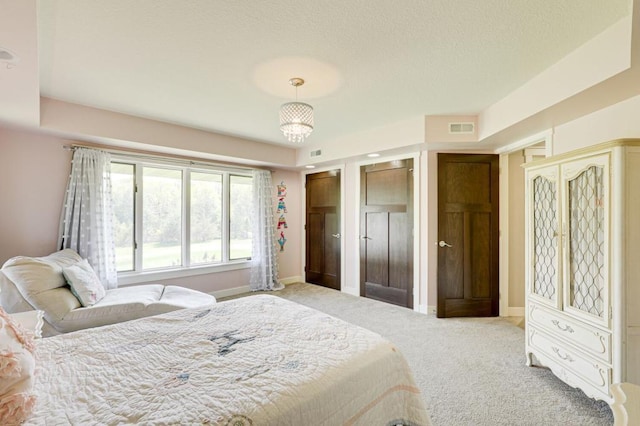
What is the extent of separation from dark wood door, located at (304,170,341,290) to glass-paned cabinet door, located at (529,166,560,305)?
296 cm

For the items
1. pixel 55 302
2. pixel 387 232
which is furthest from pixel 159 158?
pixel 387 232

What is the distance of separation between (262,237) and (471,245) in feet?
10.4

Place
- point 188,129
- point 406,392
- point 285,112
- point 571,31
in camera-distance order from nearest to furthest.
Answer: point 406,392
point 571,31
point 285,112
point 188,129

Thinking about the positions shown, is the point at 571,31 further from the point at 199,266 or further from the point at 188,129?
the point at 199,266

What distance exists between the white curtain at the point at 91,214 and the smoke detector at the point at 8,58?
196 centimetres

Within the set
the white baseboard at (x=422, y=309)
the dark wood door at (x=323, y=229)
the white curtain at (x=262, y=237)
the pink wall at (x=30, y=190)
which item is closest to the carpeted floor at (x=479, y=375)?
the white baseboard at (x=422, y=309)

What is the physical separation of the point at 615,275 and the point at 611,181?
1.88ft

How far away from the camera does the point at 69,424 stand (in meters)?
0.92

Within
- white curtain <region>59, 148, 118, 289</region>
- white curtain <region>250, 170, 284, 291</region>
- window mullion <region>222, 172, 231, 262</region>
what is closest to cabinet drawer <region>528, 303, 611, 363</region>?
white curtain <region>250, 170, 284, 291</region>

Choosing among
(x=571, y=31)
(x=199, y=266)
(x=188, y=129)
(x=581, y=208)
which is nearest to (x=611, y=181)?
(x=581, y=208)

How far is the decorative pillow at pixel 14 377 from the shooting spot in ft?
2.90

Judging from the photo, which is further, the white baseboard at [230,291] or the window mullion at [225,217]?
the window mullion at [225,217]

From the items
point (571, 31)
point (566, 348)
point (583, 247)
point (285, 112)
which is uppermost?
point (571, 31)

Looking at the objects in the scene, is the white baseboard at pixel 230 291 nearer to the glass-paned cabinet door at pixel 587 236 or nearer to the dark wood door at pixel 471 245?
the dark wood door at pixel 471 245
